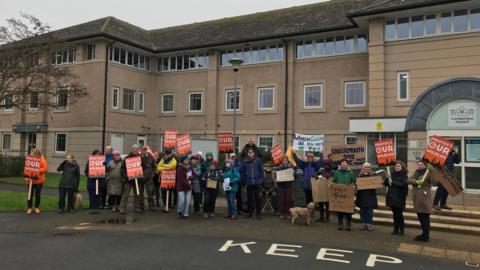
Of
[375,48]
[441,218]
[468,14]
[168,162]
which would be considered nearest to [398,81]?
[375,48]

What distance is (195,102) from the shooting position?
28578 millimetres

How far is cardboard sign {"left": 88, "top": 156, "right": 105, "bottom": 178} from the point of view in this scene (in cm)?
1225

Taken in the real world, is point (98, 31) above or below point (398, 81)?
above

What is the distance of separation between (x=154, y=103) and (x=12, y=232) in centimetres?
2097

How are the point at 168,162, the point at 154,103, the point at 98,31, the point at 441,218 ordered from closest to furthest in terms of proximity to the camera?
the point at 441,218
the point at 168,162
the point at 98,31
the point at 154,103

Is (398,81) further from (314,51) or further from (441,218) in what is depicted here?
(441,218)

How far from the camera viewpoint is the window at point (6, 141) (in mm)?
30609

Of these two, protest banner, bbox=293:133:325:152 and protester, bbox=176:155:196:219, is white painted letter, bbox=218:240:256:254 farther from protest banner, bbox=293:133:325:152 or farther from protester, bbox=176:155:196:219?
protest banner, bbox=293:133:325:152

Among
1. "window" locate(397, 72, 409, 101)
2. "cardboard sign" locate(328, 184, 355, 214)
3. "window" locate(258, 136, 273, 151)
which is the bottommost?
"cardboard sign" locate(328, 184, 355, 214)

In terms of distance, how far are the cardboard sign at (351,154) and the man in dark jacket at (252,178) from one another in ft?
8.90

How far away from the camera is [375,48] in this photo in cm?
1961

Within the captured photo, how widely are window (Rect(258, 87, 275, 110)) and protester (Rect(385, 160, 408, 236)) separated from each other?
1638cm

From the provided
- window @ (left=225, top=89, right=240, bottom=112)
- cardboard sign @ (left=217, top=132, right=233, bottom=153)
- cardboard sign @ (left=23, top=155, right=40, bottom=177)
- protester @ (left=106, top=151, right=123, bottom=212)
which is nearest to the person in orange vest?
cardboard sign @ (left=23, top=155, right=40, bottom=177)

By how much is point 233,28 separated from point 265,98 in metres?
6.35
